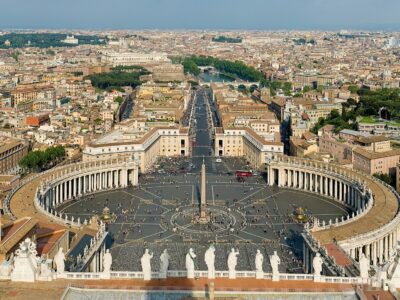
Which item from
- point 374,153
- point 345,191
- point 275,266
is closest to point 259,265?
point 275,266

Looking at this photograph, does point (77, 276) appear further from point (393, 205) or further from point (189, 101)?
point (189, 101)

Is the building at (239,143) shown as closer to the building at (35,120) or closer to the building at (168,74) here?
the building at (35,120)

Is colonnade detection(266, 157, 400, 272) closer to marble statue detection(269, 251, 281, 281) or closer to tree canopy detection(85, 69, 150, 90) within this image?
marble statue detection(269, 251, 281, 281)

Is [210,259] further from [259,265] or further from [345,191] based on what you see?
[345,191]

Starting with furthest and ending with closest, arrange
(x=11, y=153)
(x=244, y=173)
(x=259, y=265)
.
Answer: (x=11, y=153)
(x=244, y=173)
(x=259, y=265)

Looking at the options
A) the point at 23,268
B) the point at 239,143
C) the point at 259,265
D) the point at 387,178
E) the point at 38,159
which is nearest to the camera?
the point at 23,268

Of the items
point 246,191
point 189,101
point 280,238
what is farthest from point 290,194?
point 189,101
